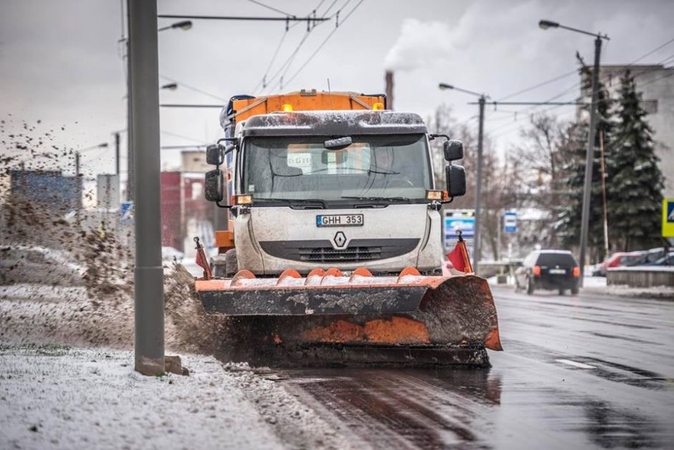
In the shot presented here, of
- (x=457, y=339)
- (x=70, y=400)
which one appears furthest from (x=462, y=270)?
(x=70, y=400)

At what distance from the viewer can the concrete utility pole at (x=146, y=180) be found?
8711 mm

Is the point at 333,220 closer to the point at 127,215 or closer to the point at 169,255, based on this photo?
the point at 169,255

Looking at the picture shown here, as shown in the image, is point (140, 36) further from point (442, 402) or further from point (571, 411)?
point (571, 411)

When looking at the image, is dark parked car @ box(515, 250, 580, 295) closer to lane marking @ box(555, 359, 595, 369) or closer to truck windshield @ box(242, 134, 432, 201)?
lane marking @ box(555, 359, 595, 369)

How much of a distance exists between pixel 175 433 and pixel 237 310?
3.93 m

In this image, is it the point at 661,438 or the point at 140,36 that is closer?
the point at 661,438

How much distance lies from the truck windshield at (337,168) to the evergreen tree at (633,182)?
4385 centimetres

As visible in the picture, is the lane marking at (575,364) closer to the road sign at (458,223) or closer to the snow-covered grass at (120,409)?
the snow-covered grass at (120,409)

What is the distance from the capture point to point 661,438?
682 cm

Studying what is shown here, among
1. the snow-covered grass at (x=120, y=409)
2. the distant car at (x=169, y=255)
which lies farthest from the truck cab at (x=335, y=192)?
the snow-covered grass at (x=120, y=409)

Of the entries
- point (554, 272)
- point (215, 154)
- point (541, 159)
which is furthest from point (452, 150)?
point (541, 159)

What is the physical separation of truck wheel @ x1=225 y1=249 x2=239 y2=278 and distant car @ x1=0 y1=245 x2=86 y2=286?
4.00 meters

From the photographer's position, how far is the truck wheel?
12.3 meters

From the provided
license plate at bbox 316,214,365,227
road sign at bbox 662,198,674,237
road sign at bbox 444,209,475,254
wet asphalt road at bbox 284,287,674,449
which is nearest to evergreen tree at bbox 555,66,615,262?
road sign at bbox 444,209,475,254
